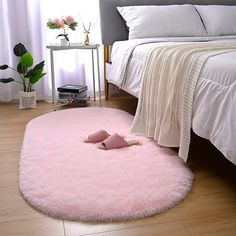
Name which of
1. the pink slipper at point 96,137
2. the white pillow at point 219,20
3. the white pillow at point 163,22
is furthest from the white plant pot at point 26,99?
the white pillow at point 219,20

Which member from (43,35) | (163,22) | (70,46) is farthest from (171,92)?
(43,35)

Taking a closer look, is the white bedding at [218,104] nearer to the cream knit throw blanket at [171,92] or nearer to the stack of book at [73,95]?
the cream knit throw blanket at [171,92]

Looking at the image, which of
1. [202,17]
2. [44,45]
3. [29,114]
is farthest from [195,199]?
[44,45]

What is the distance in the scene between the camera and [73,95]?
2.93 meters

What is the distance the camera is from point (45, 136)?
6.66 feet

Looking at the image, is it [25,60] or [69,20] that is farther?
[69,20]

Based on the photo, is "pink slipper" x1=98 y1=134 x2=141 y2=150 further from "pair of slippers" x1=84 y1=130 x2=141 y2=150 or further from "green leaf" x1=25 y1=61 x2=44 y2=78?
"green leaf" x1=25 y1=61 x2=44 y2=78

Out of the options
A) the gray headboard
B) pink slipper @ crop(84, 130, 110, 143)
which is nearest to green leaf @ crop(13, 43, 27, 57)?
the gray headboard

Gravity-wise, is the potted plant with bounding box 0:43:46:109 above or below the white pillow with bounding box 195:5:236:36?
below

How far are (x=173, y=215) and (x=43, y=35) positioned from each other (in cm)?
232

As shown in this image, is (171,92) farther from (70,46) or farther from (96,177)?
(70,46)

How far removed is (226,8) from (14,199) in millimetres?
2517

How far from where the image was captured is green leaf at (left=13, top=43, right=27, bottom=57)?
9.13 feet

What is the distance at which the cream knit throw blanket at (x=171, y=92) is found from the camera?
1.47 meters
